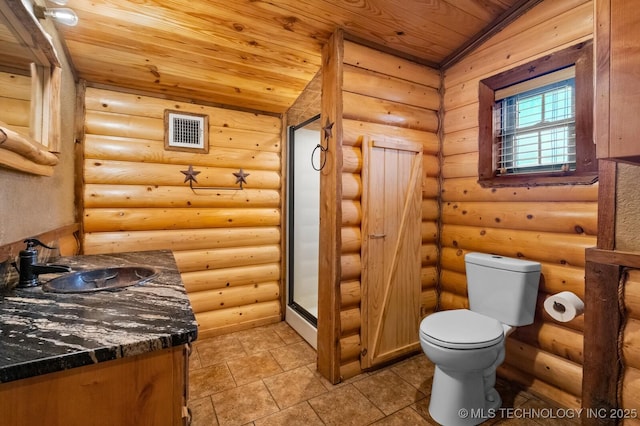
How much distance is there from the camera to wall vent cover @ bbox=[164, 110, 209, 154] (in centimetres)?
250

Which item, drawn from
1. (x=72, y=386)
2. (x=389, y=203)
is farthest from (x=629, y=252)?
(x=72, y=386)

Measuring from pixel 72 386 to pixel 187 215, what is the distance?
207 cm

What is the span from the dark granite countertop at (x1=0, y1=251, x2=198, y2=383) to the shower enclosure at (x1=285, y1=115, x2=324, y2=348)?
1903 millimetres

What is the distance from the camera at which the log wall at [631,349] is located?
118 cm

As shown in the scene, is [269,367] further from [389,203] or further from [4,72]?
[4,72]

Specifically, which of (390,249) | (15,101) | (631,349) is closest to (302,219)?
(390,249)

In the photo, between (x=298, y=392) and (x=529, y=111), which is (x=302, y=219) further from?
(x=529, y=111)

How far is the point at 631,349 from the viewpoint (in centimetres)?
119

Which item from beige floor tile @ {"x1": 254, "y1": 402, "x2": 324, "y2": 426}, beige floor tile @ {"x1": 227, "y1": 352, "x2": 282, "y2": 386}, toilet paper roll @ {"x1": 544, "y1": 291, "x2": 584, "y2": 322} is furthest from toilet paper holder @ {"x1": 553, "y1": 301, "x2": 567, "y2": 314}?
beige floor tile @ {"x1": 227, "y1": 352, "x2": 282, "y2": 386}

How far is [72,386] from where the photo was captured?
2.19ft

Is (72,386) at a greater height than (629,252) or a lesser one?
lesser

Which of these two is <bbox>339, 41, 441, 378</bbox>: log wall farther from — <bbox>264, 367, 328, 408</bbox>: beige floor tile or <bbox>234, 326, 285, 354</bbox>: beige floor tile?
<bbox>234, 326, 285, 354</bbox>: beige floor tile

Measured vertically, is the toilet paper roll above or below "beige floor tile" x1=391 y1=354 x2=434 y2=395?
above

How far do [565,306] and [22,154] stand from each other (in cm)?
269
